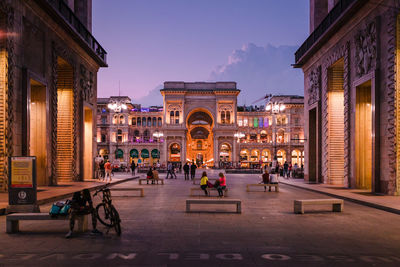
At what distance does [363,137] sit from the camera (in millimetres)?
21203

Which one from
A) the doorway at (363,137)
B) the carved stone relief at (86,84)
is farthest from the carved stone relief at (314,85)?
the carved stone relief at (86,84)

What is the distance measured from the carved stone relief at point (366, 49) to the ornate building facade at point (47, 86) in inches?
682

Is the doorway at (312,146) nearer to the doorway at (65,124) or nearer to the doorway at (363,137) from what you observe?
the doorway at (363,137)

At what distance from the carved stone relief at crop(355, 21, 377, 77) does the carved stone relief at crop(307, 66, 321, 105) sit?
6515 mm

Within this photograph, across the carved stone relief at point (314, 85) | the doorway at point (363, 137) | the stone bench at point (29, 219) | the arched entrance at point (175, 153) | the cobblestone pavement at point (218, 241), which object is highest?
the carved stone relief at point (314, 85)

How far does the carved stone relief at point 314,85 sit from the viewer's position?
27609mm

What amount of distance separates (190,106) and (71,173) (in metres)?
57.5

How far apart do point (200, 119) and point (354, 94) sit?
80.1 m

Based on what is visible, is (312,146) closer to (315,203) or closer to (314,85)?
(314,85)

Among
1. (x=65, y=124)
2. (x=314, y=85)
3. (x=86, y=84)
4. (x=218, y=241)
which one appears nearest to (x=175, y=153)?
(x=86, y=84)

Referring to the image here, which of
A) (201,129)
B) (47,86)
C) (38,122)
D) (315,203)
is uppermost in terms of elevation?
(47,86)

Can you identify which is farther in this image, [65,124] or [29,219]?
[65,124]

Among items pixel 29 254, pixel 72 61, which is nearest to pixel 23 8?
pixel 72 61

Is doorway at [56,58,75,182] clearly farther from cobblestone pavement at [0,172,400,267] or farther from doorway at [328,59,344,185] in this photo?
doorway at [328,59,344,185]
